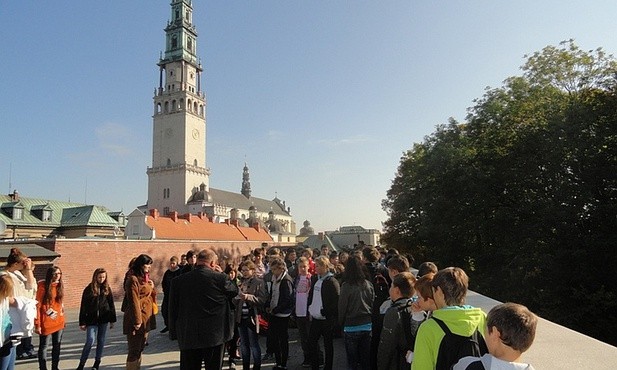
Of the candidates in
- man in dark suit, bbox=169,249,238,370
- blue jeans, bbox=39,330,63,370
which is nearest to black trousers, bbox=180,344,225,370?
man in dark suit, bbox=169,249,238,370

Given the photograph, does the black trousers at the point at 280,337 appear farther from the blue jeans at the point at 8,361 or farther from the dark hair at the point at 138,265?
the blue jeans at the point at 8,361

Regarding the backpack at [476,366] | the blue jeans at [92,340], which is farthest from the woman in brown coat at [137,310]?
the backpack at [476,366]

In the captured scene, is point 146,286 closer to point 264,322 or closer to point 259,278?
point 259,278

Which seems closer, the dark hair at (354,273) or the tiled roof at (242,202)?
the dark hair at (354,273)

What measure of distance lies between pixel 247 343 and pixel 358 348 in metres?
2.01

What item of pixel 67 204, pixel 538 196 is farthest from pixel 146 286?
pixel 67 204

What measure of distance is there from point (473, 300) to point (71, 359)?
301 inches

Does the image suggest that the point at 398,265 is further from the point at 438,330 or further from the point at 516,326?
the point at 516,326

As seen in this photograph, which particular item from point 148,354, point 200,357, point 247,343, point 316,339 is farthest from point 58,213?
point 200,357

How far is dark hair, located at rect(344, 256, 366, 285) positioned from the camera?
5629 millimetres

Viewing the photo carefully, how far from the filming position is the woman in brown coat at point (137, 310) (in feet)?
19.5

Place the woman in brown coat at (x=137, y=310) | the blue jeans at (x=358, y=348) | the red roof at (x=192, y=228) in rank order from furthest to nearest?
the red roof at (x=192, y=228), the woman in brown coat at (x=137, y=310), the blue jeans at (x=358, y=348)

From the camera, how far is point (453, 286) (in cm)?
295

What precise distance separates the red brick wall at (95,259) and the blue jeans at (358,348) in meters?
12.8
